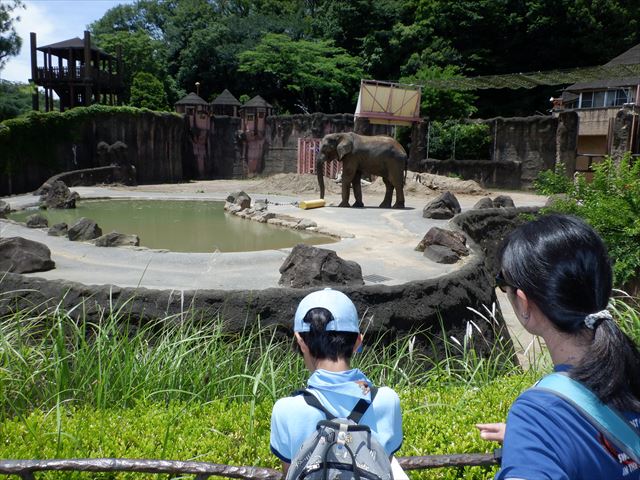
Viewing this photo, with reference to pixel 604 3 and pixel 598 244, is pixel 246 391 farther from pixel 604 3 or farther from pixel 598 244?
pixel 604 3

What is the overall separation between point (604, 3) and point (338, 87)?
14.9 m

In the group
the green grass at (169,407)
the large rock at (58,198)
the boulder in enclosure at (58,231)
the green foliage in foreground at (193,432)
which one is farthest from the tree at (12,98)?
the green foliage in foreground at (193,432)

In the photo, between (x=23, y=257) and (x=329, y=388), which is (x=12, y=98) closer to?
(x=23, y=257)

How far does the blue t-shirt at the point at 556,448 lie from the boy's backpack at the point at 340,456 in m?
0.31

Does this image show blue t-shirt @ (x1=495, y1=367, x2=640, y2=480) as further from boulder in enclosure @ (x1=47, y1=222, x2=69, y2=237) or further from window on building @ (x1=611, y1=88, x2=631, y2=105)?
window on building @ (x1=611, y1=88, x2=631, y2=105)

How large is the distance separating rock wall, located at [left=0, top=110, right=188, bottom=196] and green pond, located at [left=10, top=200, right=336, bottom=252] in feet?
14.9

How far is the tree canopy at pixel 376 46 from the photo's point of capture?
3606 centimetres

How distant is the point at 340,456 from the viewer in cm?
160

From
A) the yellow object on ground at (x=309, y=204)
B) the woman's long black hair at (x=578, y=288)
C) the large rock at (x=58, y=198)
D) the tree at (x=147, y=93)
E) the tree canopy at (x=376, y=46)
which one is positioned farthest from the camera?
the tree at (x=147, y=93)

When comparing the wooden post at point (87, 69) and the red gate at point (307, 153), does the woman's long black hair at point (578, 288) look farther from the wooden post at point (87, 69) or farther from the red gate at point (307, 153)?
the wooden post at point (87, 69)

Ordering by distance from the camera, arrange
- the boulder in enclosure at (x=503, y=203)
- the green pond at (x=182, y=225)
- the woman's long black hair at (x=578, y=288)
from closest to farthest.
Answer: the woman's long black hair at (x=578, y=288) → the green pond at (x=182, y=225) → the boulder in enclosure at (x=503, y=203)

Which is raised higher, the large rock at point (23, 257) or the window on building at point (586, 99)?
the window on building at point (586, 99)

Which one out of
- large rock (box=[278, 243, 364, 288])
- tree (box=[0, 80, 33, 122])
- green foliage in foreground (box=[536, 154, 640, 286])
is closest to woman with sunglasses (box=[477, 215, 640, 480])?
large rock (box=[278, 243, 364, 288])

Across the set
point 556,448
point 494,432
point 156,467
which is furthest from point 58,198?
point 556,448
